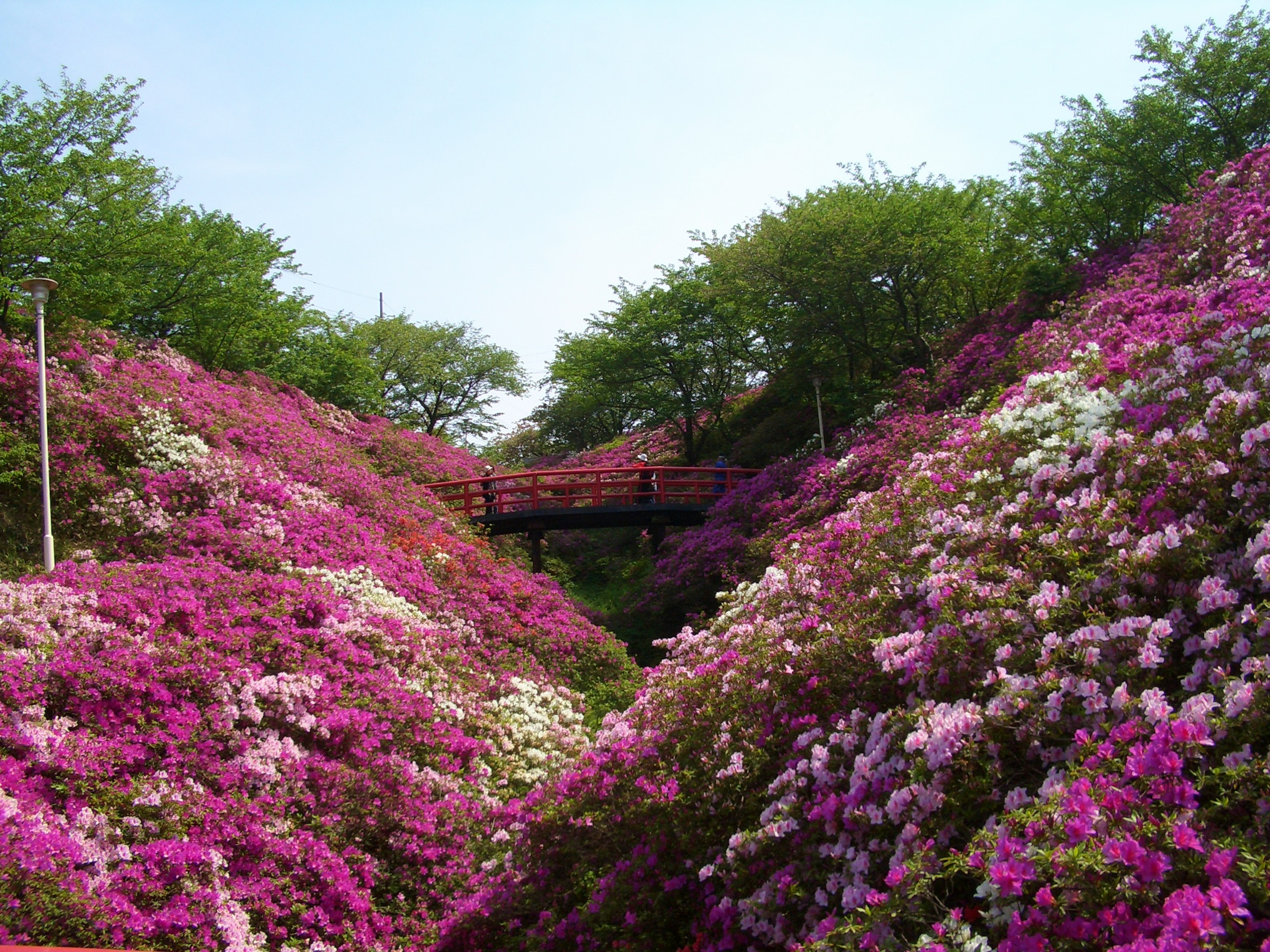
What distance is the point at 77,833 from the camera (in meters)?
5.59

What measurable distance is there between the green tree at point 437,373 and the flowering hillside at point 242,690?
63.0 ft

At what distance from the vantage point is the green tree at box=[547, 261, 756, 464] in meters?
25.1

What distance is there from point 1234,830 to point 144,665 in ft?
23.5

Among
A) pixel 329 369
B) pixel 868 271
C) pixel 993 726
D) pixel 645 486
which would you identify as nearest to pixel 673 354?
pixel 645 486

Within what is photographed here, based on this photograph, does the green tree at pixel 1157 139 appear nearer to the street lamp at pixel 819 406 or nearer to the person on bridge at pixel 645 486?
the street lamp at pixel 819 406

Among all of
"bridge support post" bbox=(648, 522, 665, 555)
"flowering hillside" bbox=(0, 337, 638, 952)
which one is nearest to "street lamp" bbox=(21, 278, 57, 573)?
"flowering hillside" bbox=(0, 337, 638, 952)

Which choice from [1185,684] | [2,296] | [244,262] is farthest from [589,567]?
[1185,684]

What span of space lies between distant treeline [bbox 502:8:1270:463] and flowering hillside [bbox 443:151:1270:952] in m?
12.7

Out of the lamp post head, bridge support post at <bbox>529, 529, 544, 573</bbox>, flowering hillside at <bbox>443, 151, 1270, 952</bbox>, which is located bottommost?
flowering hillside at <bbox>443, 151, 1270, 952</bbox>

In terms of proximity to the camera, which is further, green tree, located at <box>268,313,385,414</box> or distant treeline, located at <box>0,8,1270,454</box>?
green tree, located at <box>268,313,385,414</box>

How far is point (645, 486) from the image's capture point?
24.6 m

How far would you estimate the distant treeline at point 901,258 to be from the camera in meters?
18.8

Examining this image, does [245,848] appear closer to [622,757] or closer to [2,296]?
[622,757]

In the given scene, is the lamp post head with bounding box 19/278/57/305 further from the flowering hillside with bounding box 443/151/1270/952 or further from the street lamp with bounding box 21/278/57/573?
the flowering hillside with bounding box 443/151/1270/952
